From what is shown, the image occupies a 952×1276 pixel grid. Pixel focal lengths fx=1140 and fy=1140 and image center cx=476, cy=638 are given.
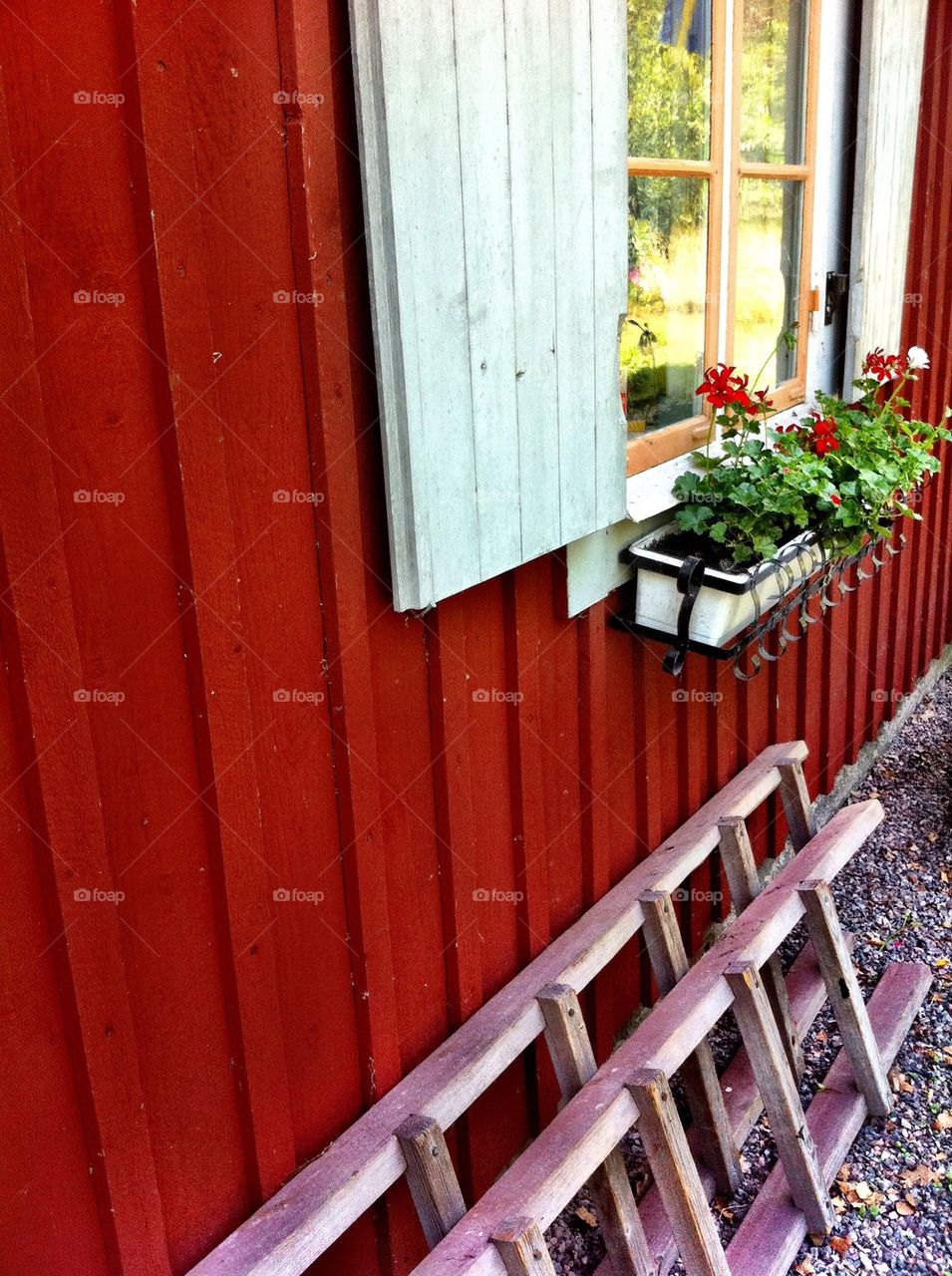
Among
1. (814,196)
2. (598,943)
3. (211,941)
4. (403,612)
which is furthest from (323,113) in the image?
(814,196)

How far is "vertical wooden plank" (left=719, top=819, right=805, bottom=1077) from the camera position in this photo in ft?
9.36

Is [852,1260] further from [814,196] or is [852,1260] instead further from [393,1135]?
[814,196]

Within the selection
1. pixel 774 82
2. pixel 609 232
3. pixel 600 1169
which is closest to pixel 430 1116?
pixel 600 1169

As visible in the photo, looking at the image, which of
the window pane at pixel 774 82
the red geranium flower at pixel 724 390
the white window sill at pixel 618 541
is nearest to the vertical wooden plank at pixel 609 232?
the white window sill at pixel 618 541

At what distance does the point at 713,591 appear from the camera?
2502mm

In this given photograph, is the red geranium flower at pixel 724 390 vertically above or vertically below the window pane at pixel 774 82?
below

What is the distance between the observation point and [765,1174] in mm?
2607

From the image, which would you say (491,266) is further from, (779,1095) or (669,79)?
(779,1095)

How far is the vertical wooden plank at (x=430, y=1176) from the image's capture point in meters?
1.85

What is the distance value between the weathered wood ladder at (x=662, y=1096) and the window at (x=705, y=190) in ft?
3.41

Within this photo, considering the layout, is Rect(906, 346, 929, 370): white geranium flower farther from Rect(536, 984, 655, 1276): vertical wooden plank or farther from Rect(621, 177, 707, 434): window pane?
Rect(536, 984, 655, 1276): vertical wooden plank

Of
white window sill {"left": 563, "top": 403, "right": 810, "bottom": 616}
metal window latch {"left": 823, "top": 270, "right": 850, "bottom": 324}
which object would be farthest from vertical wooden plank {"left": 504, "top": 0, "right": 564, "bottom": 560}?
metal window latch {"left": 823, "top": 270, "right": 850, "bottom": 324}

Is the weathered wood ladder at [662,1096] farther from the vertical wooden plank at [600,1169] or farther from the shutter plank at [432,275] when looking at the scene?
the shutter plank at [432,275]

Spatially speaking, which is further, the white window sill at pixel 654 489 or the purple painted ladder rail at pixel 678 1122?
the white window sill at pixel 654 489
